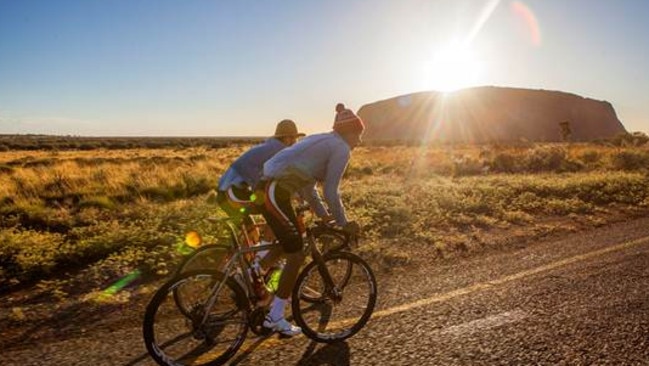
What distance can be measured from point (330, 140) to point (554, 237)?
715cm

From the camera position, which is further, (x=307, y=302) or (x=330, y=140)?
(x=307, y=302)

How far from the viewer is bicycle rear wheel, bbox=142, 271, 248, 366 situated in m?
4.28

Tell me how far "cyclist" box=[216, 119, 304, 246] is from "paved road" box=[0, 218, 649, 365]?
137cm

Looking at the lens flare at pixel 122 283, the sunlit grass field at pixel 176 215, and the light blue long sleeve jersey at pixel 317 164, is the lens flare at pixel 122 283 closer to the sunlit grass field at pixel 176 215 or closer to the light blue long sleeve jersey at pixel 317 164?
the sunlit grass field at pixel 176 215

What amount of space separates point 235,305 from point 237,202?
3.90 ft

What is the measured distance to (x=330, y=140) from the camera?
4.62 metres

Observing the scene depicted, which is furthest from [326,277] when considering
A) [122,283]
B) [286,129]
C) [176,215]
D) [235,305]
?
[176,215]

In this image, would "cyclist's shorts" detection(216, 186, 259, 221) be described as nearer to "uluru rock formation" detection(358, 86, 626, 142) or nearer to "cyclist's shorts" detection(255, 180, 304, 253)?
"cyclist's shorts" detection(255, 180, 304, 253)

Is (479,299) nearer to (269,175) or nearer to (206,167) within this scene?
(269,175)

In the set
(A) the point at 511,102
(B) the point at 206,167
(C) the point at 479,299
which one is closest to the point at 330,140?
(C) the point at 479,299

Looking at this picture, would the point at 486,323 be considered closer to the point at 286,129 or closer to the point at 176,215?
the point at 286,129

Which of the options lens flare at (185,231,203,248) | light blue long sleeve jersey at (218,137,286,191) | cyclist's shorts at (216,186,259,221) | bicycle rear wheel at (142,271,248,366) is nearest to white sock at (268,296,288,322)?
bicycle rear wheel at (142,271,248,366)

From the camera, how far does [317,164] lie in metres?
4.65

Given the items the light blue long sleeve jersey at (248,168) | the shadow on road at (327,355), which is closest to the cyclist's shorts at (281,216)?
the shadow on road at (327,355)
